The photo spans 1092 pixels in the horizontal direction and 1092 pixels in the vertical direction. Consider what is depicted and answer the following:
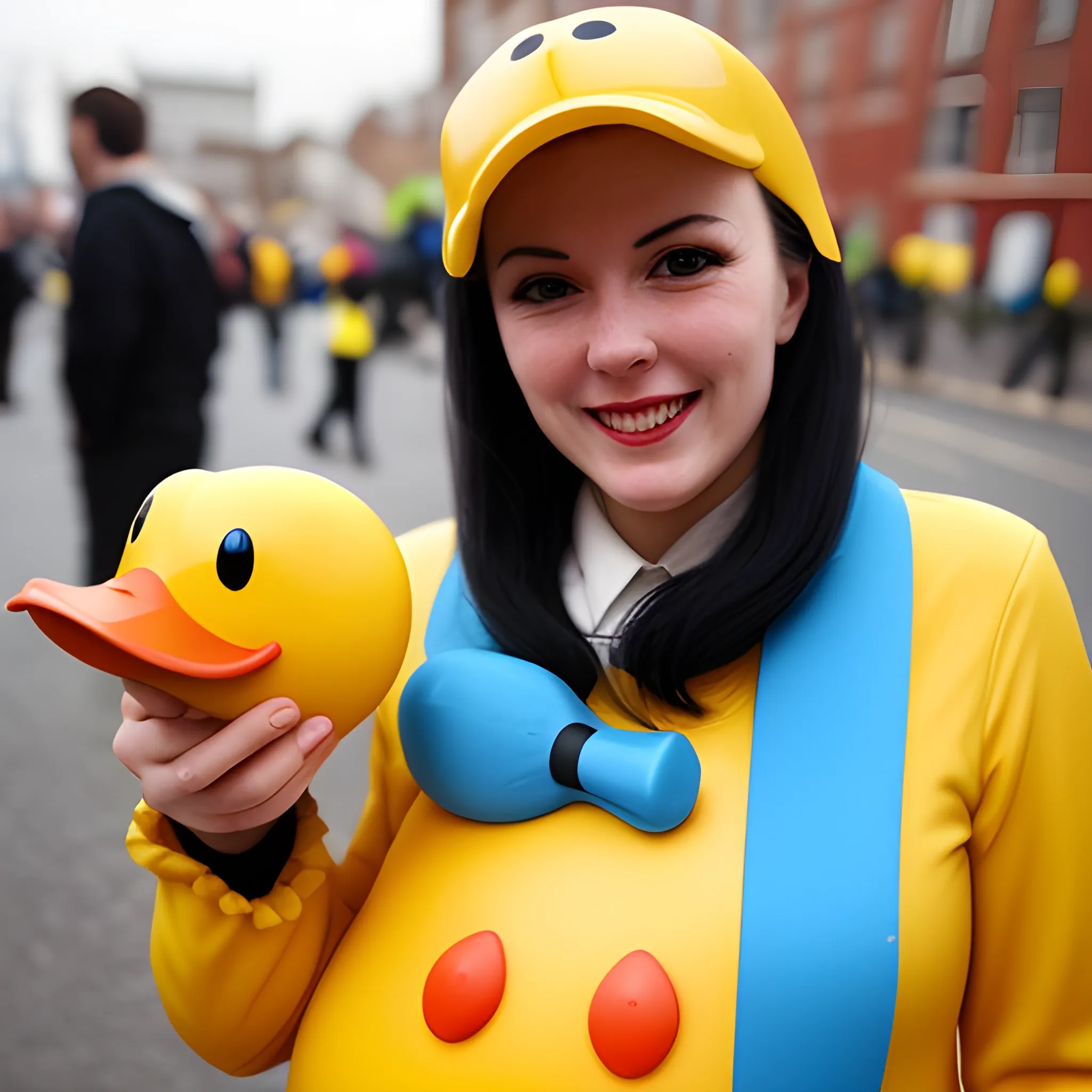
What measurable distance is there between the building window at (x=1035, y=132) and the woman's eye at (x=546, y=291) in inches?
18.9

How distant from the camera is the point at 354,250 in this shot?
8.22 metres

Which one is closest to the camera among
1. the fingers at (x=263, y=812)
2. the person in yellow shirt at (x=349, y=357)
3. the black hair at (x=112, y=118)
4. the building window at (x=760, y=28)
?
the fingers at (x=263, y=812)

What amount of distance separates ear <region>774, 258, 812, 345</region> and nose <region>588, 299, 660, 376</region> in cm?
20

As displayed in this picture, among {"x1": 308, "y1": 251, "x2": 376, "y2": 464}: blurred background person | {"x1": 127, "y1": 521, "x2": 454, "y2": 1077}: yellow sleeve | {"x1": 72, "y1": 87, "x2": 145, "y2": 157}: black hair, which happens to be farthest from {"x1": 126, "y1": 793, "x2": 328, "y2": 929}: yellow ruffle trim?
{"x1": 308, "y1": 251, "x2": 376, "y2": 464}: blurred background person

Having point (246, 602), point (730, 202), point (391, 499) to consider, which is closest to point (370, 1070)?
point (246, 602)

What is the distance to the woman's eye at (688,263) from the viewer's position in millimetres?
1060

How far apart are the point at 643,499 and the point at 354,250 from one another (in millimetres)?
7593

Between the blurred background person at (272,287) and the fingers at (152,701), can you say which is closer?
the fingers at (152,701)

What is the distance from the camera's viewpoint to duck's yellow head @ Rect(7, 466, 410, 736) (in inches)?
36.9

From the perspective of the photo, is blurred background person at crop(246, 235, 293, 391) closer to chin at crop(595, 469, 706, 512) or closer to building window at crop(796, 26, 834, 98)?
building window at crop(796, 26, 834, 98)

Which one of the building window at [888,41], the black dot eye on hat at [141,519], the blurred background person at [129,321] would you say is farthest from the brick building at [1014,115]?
the building window at [888,41]

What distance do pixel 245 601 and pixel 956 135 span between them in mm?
968

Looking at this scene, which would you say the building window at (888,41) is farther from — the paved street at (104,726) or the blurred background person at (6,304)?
the blurred background person at (6,304)

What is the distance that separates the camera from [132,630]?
3.05 ft
